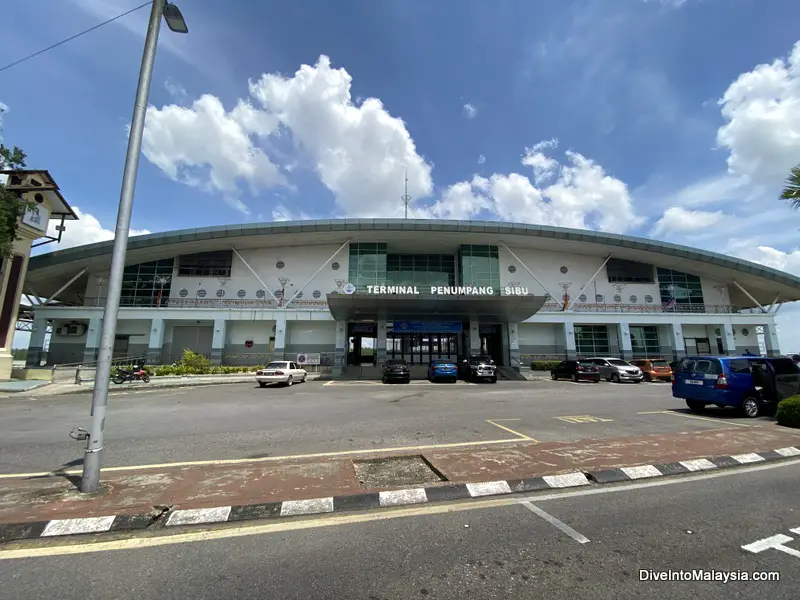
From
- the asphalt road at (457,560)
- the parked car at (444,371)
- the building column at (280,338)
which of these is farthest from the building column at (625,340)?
the asphalt road at (457,560)

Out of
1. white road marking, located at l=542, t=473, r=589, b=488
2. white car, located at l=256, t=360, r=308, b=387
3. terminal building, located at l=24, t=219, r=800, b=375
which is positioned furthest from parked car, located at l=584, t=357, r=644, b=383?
white road marking, located at l=542, t=473, r=589, b=488

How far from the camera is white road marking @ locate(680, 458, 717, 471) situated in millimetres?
5703

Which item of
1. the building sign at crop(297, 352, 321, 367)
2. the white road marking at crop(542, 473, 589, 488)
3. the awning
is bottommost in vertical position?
the white road marking at crop(542, 473, 589, 488)

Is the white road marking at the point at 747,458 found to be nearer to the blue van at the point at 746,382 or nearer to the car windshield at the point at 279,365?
the blue van at the point at 746,382

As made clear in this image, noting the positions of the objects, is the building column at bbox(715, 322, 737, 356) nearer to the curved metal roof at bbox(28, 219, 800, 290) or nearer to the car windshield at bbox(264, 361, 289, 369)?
the curved metal roof at bbox(28, 219, 800, 290)

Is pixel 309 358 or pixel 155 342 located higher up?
pixel 155 342

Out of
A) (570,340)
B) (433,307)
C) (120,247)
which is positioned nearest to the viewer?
(120,247)

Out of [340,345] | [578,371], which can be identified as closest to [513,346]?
[578,371]

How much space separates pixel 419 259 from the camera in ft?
131

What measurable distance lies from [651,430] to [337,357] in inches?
1029

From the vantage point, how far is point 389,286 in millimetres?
31828

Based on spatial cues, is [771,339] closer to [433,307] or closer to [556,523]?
[433,307]

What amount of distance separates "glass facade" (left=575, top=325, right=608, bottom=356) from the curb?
33.7 m

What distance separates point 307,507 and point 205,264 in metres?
38.0
